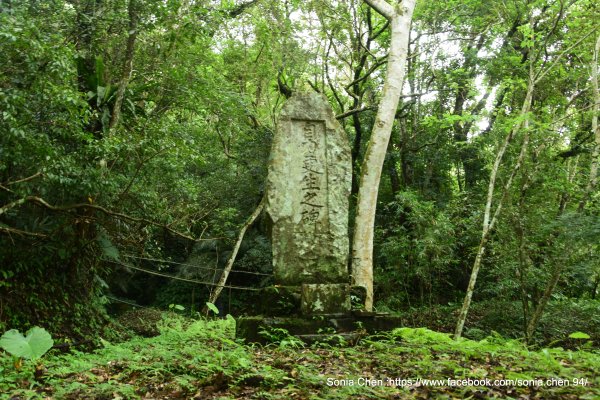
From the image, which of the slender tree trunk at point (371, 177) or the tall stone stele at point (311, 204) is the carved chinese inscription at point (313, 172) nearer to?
the tall stone stele at point (311, 204)

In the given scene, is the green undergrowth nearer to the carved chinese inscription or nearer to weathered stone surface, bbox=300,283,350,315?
weathered stone surface, bbox=300,283,350,315

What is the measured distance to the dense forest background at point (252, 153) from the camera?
594 centimetres

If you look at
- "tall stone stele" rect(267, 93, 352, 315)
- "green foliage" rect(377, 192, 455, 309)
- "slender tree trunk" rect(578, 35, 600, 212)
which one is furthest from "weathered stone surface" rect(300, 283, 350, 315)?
"slender tree trunk" rect(578, 35, 600, 212)

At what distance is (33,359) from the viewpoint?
354 cm

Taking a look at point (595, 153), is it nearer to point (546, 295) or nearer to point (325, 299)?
point (546, 295)

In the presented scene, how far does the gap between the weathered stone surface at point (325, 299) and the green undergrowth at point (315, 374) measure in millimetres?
600

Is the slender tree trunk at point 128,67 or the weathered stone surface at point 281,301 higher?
the slender tree trunk at point 128,67

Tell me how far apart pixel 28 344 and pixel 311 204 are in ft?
10.7

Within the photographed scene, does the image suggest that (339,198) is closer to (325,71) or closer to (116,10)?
(116,10)

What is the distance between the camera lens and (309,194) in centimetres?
554

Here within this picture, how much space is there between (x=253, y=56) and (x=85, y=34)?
743 centimetres

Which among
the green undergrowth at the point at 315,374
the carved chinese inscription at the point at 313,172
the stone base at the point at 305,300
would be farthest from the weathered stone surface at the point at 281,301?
the carved chinese inscription at the point at 313,172

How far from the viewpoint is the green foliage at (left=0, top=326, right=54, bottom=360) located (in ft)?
11.3

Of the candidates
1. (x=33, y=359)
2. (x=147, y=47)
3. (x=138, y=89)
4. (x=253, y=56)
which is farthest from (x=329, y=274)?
(x=253, y=56)
